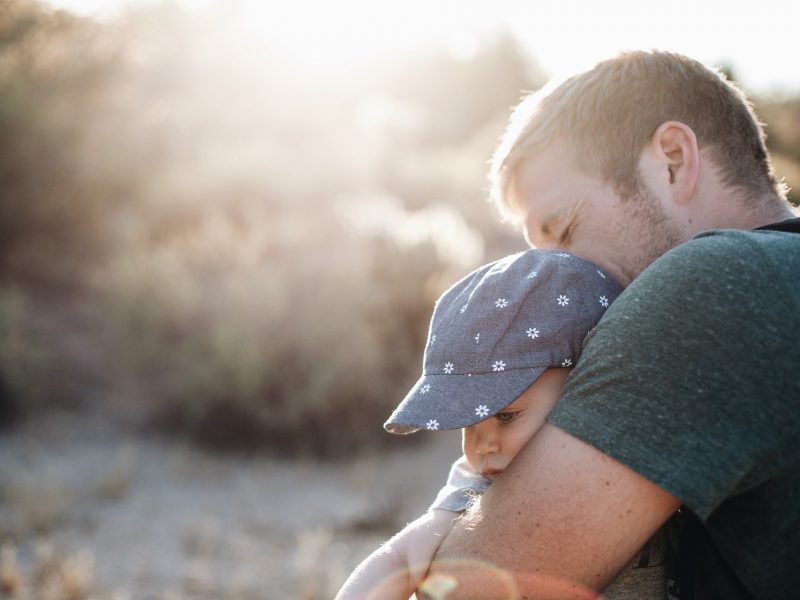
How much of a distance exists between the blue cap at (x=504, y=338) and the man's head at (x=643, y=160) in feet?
0.82

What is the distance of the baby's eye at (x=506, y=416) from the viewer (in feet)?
5.39

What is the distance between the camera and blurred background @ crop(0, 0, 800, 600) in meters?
5.11

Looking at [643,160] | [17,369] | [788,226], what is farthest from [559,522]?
[17,369]

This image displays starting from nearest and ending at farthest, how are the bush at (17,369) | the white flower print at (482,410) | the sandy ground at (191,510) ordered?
the white flower print at (482,410) < the sandy ground at (191,510) < the bush at (17,369)

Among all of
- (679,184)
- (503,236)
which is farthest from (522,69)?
(679,184)

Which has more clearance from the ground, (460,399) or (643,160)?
(643,160)

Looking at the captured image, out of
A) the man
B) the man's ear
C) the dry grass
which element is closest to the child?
the man

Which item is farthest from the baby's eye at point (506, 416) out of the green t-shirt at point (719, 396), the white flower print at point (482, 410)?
the green t-shirt at point (719, 396)

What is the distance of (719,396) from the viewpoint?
1.25 m

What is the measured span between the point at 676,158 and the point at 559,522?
36.9 inches

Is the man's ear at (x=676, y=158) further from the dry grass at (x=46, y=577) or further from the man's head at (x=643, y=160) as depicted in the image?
the dry grass at (x=46, y=577)

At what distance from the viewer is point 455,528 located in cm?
161

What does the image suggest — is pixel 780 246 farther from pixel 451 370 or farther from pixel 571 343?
pixel 451 370

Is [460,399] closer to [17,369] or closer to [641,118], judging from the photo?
[641,118]
